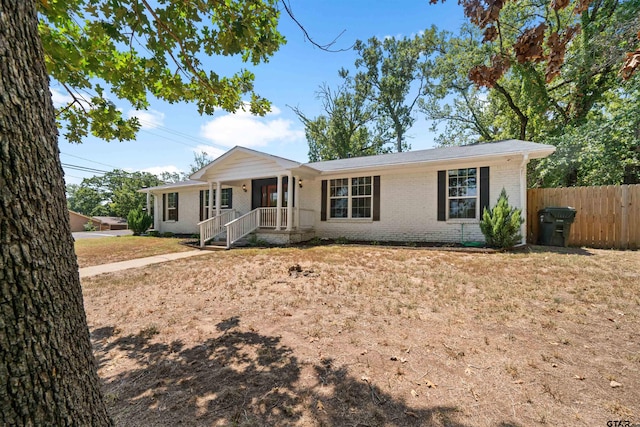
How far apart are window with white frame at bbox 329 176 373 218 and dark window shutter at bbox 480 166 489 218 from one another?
3.75m

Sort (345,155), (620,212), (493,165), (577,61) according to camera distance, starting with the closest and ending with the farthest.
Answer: (620,212)
(493,165)
(577,61)
(345,155)

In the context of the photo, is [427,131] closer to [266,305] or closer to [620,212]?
[620,212]

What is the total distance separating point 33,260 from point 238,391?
179 centimetres

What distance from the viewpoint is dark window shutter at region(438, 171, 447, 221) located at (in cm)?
957

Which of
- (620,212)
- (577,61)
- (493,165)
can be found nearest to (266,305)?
(493,165)

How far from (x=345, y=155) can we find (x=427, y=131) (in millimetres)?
7500

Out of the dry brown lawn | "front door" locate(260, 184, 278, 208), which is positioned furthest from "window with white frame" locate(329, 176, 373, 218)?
the dry brown lawn

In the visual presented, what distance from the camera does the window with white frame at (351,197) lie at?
36.3ft

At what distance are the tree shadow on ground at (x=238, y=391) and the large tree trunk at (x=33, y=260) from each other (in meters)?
0.97

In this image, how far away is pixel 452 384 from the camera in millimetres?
2264

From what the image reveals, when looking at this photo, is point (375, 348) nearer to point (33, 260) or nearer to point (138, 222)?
point (33, 260)

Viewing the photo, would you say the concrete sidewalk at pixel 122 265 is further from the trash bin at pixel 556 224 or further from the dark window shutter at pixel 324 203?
the trash bin at pixel 556 224

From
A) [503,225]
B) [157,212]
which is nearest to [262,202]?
[157,212]

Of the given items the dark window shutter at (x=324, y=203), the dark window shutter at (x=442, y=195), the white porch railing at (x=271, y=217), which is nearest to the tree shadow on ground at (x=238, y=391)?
the dark window shutter at (x=442, y=195)
